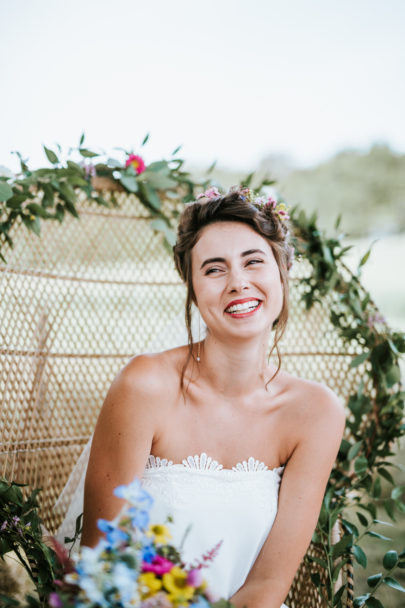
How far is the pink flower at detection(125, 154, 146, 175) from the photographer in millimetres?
1947

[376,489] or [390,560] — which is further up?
[376,489]

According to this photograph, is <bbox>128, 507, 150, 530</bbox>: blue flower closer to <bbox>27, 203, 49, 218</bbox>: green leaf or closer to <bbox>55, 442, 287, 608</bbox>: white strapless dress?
<bbox>55, 442, 287, 608</bbox>: white strapless dress

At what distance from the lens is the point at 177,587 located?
62 cm

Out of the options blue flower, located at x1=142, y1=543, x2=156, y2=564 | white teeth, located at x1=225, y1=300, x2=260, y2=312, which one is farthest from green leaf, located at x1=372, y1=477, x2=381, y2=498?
blue flower, located at x1=142, y1=543, x2=156, y2=564

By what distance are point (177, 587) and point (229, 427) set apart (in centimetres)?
97

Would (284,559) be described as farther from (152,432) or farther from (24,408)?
(24,408)

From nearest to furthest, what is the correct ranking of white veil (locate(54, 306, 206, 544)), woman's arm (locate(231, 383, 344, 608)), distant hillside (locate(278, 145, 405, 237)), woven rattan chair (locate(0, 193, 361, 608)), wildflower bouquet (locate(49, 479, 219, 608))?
1. wildflower bouquet (locate(49, 479, 219, 608))
2. woman's arm (locate(231, 383, 344, 608))
3. white veil (locate(54, 306, 206, 544))
4. woven rattan chair (locate(0, 193, 361, 608))
5. distant hillside (locate(278, 145, 405, 237))


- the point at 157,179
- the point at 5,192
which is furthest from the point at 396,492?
the point at 5,192

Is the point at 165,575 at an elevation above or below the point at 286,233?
below

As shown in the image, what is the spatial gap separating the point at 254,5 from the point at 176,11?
2.40 ft

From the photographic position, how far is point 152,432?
1.49 metres

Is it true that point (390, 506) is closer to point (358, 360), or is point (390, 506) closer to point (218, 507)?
point (358, 360)

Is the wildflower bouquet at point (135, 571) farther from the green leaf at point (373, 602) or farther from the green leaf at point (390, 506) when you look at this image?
the green leaf at point (390, 506)

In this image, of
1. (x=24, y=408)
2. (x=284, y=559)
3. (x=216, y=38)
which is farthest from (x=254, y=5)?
(x=284, y=559)
